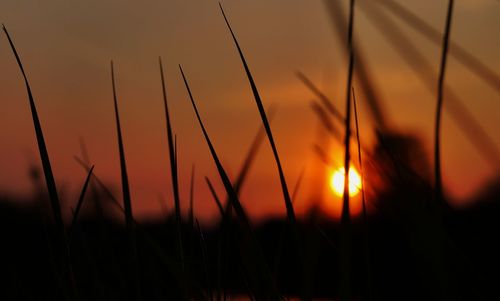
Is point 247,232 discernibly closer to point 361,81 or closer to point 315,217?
point 315,217

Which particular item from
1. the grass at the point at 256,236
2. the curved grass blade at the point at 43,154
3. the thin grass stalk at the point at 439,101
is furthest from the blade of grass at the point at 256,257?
the thin grass stalk at the point at 439,101

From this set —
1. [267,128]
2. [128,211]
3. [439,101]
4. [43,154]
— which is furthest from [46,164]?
[439,101]

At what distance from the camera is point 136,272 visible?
98 cm

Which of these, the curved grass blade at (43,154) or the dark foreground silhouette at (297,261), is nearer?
the dark foreground silhouette at (297,261)

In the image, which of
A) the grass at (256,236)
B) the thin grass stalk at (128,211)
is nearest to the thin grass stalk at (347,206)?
the grass at (256,236)

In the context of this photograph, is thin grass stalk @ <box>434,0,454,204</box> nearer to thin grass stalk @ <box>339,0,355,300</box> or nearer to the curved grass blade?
thin grass stalk @ <box>339,0,355,300</box>

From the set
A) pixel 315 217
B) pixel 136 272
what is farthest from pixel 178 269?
pixel 315 217

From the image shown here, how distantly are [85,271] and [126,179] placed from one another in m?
0.84

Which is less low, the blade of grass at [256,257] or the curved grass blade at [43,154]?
the curved grass blade at [43,154]

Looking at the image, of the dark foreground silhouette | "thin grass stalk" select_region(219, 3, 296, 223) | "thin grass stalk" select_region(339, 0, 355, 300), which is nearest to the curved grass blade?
the dark foreground silhouette

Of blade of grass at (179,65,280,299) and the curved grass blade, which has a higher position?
the curved grass blade

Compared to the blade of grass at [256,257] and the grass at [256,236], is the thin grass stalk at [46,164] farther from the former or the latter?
the blade of grass at [256,257]

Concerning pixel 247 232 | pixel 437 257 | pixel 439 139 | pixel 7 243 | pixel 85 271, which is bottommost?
pixel 437 257

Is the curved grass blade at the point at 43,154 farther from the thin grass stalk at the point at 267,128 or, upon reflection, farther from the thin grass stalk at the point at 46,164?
the thin grass stalk at the point at 267,128
